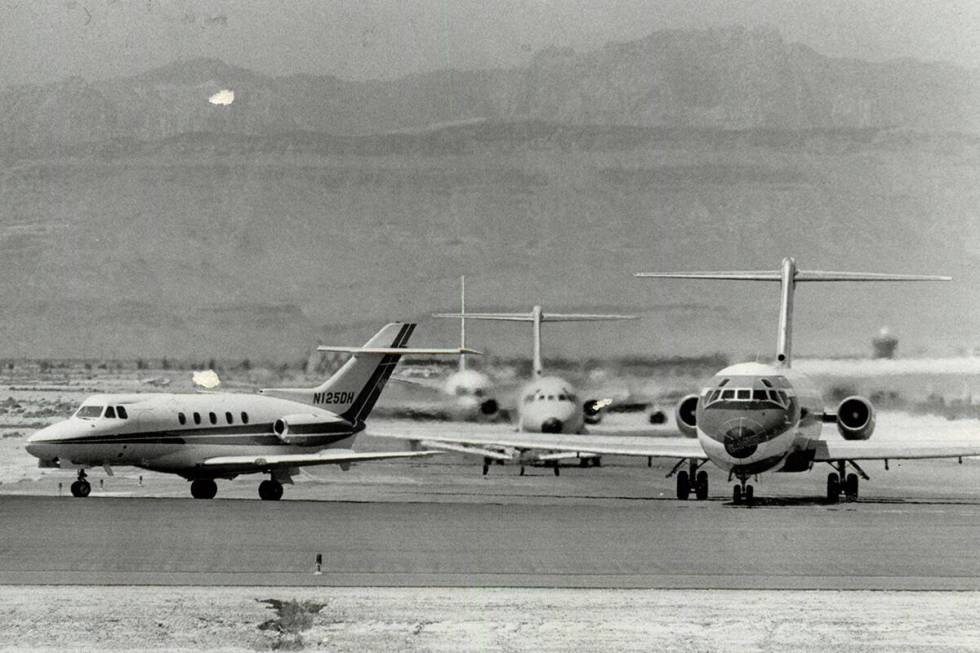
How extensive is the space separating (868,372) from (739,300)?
319 ft

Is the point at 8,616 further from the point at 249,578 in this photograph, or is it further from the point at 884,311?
the point at 884,311

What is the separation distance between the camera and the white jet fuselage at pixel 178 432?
49.7m

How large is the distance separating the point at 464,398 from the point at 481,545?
130 feet

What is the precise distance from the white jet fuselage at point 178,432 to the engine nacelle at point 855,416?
17.2m

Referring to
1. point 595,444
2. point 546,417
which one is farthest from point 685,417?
point 546,417

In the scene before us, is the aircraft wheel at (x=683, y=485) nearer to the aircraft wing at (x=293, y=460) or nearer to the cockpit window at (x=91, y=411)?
the aircraft wing at (x=293, y=460)

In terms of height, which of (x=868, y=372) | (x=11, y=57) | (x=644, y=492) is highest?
(x=11, y=57)

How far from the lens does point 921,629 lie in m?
24.6

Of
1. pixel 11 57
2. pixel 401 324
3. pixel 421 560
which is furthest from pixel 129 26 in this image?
pixel 421 560

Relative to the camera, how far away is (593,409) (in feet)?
240

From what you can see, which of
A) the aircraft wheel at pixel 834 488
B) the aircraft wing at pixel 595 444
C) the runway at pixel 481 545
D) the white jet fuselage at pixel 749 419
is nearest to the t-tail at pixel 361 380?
the aircraft wing at pixel 595 444

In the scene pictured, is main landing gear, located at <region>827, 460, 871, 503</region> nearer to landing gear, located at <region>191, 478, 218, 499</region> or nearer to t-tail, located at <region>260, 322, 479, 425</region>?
t-tail, located at <region>260, 322, 479, 425</region>

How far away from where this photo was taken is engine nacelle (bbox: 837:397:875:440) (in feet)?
173

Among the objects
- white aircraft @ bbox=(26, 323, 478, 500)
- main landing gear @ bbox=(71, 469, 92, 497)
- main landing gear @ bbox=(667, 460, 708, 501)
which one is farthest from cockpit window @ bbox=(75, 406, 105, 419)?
main landing gear @ bbox=(667, 460, 708, 501)
